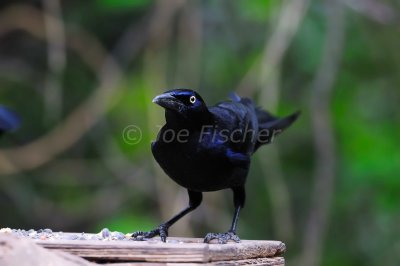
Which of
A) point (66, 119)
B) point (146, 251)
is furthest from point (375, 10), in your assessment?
point (146, 251)

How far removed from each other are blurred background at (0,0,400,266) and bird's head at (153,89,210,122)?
332 centimetres

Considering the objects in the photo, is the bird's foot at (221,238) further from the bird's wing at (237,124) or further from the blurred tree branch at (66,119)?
the blurred tree branch at (66,119)

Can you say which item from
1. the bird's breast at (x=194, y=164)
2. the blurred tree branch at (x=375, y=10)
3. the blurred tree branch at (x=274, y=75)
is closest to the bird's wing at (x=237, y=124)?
the bird's breast at (x=194, y=164)

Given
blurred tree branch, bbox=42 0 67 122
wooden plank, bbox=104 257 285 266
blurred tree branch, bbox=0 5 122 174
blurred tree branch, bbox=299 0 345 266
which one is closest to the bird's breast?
wooden plank, bbox=104 257 285 266

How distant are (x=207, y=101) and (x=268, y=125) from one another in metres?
3.55

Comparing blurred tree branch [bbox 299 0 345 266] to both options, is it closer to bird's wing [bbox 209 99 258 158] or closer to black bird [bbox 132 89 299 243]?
bird's wing [bbox 209 99 258 158]

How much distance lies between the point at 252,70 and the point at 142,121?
142 centimetres

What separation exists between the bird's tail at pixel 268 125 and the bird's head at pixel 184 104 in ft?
2.77

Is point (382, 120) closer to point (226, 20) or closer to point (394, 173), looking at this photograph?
point (394, 173)

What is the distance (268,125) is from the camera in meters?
5.18

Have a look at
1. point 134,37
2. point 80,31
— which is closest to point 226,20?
point 134,37

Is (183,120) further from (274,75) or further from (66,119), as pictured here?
(66,119)

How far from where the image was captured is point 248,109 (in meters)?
4.98

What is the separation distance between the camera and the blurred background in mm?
8195
